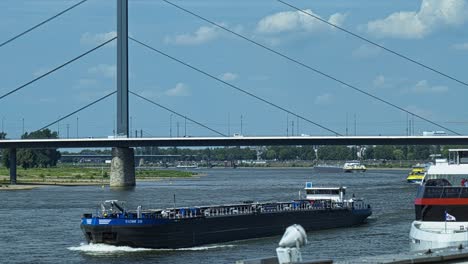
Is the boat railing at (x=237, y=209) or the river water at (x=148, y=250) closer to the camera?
the river water at (x=148, y=250)

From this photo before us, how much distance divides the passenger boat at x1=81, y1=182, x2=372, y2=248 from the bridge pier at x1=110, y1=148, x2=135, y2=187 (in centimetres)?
5180

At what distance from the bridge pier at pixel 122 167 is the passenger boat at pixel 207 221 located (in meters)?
51.8

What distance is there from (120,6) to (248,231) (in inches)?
2254

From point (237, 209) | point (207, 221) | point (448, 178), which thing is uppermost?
point (448, 178)

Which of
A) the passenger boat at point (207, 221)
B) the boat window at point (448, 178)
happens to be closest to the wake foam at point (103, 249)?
the passenger boat at point (207, 221)

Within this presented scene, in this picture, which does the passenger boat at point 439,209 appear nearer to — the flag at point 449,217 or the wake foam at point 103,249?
the flag at point 449,217

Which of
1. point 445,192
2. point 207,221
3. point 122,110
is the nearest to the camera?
point 445,192

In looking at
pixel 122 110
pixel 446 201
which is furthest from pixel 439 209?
pixel 122 110

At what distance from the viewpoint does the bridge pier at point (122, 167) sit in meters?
113

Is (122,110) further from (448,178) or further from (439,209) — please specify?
(439,209)

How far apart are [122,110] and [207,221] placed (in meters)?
54.5

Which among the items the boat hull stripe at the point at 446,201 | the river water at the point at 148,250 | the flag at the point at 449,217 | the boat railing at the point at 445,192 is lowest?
the river water at the point at 148,250

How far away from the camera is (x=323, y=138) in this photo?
108m

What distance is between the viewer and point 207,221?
49719 millimetres
